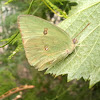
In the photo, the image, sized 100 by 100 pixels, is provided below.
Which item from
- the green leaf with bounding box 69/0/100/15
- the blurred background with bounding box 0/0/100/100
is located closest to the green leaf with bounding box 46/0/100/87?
the green leaf with bounding box 69/0/100/15

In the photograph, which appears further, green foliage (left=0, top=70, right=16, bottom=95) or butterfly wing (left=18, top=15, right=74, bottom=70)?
green foliage (left=0, top=70, right=16, bottom=95)

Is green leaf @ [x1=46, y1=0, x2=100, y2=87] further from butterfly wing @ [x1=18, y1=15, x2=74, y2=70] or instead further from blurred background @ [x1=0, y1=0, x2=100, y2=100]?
blurred background @ [x1=0, y1=0, x2=100, y2=100]

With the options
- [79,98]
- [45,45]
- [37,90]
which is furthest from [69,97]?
[45,45]

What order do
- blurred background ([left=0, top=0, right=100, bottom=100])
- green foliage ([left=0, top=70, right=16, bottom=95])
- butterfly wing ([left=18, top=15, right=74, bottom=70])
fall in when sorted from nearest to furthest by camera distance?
butterfly wing ([left=18, top=15, right=74, bottom=70]) < green foliage ([left=0, top=70, right=16, bottom=95]) < blurred background ([left=0, top=0, right=100, bottom=100])

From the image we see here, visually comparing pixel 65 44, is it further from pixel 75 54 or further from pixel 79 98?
pixel 79 98

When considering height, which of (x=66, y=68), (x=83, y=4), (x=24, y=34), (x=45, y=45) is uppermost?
(x=83, y=4)

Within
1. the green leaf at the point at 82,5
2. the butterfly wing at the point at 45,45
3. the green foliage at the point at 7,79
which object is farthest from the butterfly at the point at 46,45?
the green foliage at the point at 7,79

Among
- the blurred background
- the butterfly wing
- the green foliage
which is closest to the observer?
the butterfly wing
